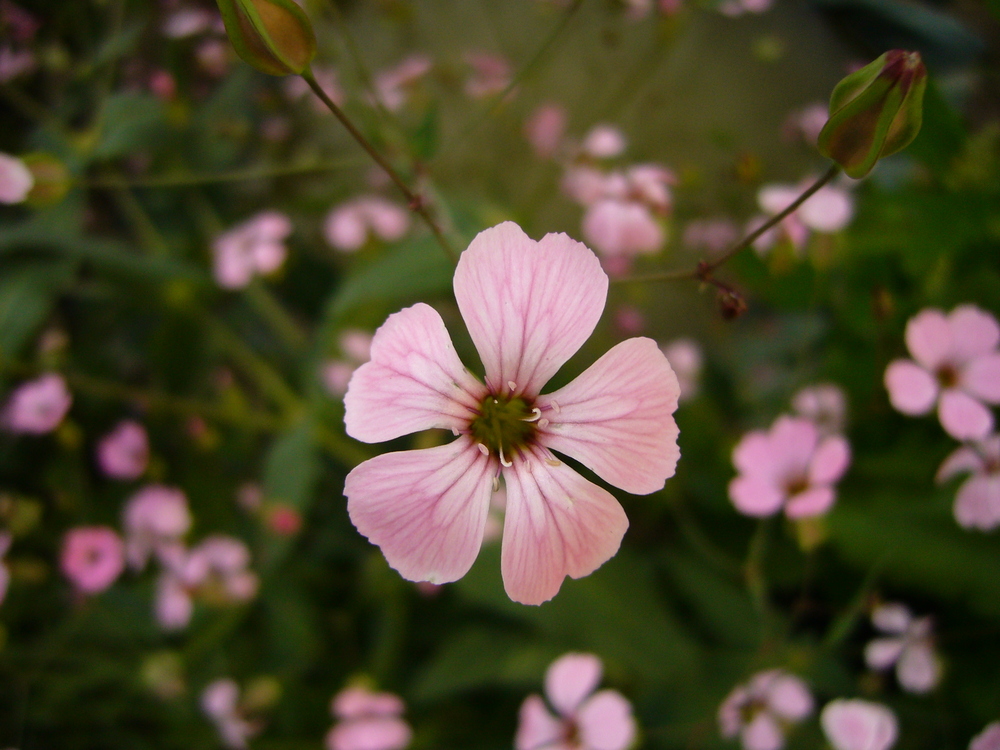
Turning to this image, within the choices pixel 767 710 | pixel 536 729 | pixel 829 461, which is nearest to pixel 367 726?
pixel 536 729

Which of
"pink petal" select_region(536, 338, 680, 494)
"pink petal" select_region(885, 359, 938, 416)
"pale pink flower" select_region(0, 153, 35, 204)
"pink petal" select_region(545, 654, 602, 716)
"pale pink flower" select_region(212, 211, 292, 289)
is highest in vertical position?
"pale pink flower" select_region(212, 211, 292, 289)

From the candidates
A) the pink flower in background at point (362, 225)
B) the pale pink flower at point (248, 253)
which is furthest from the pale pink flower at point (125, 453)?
the pink flower in background at point (362, 225)

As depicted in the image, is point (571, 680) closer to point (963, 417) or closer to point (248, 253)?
point (963, 417)

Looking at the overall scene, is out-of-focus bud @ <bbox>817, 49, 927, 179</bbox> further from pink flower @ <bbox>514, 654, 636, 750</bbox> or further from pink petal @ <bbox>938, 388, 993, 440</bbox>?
pink flower @ <bbox>514, 654, 636, 750</bbox>

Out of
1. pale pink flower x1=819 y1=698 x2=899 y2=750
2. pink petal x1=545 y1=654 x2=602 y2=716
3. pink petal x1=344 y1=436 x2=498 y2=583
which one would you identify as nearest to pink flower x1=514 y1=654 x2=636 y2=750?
pink petal x1=545 y1=654 x2=602 y2=716

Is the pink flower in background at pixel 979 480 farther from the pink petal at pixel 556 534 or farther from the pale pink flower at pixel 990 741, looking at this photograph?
the pink petal at pixel 556 534

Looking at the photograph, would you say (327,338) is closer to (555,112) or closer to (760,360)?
(555,112)

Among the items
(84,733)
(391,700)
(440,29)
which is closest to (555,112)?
(440,29)
